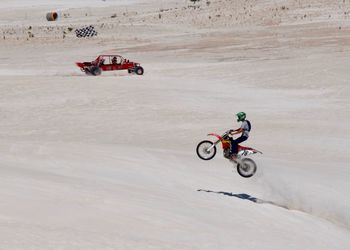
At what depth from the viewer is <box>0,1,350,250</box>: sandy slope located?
12.0 m

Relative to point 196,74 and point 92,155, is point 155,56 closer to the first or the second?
point 196,74

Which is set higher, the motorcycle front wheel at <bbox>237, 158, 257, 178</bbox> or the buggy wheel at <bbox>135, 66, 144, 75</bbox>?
the buggy wheel at <bbox>135, 66, 144, 75</bbox>

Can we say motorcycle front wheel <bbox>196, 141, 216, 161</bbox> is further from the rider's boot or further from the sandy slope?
the rider's boot

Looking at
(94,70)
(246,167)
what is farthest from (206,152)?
(94,70)

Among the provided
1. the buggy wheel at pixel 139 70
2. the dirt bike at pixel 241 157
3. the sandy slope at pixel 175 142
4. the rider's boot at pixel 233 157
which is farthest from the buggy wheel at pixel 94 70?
the rider's boot at pixel 233 157

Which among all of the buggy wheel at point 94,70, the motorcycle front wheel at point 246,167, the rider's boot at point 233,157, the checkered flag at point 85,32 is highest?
the checkered flag at point 85,32

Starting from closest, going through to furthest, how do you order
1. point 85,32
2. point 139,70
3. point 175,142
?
point 175,142 < point 139,70 < point 85,32

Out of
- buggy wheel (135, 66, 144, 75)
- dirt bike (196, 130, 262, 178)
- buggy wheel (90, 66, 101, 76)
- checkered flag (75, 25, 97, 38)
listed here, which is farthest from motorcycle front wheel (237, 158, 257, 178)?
checkered flag (75, 25, 97, 38)

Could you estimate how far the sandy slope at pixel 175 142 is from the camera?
39.4 feet

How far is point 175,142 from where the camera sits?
2331 cm

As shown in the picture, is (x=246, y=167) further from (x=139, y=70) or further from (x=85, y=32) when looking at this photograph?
(x=85, y=32)

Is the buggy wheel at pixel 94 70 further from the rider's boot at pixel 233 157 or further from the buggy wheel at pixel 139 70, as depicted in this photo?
the rider's boot at pixel 233 157

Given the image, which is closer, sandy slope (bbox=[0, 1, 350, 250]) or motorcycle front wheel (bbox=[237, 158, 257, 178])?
sandy slope (bbox=[0, 1, 350, 250])

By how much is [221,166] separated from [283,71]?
16555 mm
